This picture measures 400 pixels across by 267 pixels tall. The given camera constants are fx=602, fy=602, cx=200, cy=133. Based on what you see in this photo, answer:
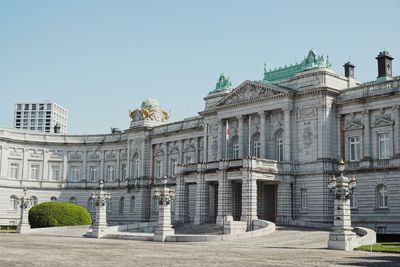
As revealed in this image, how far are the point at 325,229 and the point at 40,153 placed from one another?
54.4 metres

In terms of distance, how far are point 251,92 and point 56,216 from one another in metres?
27.7

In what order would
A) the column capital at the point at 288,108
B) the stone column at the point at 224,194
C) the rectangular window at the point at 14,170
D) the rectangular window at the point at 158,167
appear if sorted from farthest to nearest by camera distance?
the rectangular window at the point at 14,170 → the rectangular window at the point at 158,167 → the column capital at the point at 288,108 → the stone column at the point at 224,194

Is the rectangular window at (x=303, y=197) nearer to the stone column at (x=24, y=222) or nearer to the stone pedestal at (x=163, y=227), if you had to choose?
the stone pedestal at (x=163, y=227)

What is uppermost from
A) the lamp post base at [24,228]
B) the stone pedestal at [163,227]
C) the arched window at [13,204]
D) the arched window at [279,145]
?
the arched window at [279,145]

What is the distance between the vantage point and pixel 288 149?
210ft

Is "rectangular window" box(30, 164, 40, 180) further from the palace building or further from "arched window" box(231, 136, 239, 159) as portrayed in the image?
"arched window" box(231, 136, 239, 159)

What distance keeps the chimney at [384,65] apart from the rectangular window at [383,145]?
30.1 ft

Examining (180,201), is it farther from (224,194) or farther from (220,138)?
(220,138)

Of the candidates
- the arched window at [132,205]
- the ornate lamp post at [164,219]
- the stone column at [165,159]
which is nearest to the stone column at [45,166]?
the arched window at [132,205]

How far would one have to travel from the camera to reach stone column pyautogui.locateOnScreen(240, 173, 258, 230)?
59.8 m

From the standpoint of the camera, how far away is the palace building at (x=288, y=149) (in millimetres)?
58125

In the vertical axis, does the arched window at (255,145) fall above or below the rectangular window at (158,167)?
above

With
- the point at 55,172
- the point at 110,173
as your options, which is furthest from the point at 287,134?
the point at 55,172

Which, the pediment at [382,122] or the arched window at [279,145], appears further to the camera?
the arched window at [279,145]
